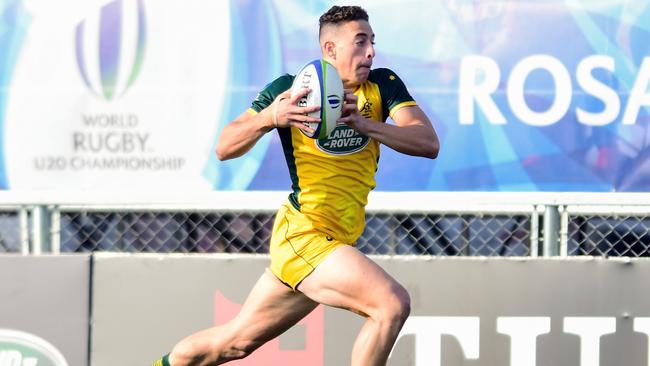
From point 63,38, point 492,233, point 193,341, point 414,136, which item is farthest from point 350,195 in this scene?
point 63,38

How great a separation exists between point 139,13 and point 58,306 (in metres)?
2.18

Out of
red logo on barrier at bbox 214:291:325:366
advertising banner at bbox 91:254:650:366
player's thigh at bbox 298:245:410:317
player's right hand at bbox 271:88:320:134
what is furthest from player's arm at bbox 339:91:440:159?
red logo on barrier at bbox 214:291:325:366

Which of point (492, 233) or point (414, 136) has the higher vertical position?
point (414, 136)

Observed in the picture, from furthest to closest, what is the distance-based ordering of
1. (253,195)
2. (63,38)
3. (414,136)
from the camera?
(63,38) < (253,195) < (414,136)

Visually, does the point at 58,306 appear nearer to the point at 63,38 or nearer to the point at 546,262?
the point at 63,38

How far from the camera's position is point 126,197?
5859mm

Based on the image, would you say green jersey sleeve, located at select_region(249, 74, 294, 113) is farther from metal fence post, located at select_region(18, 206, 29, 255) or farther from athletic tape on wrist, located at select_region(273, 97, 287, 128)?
metal fence post, located at select_region(18, 206, 29, 255)

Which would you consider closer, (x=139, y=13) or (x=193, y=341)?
(x=193, y=341)

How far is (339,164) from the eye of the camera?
15.8ft

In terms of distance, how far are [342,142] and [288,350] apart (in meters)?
1.62

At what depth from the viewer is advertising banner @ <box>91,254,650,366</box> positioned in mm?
5867

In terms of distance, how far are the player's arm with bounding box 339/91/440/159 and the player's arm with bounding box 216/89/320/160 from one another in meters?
0.17

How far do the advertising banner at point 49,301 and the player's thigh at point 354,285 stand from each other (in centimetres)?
180

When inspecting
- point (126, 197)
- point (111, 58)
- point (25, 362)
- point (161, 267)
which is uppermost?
point (111, 58)
